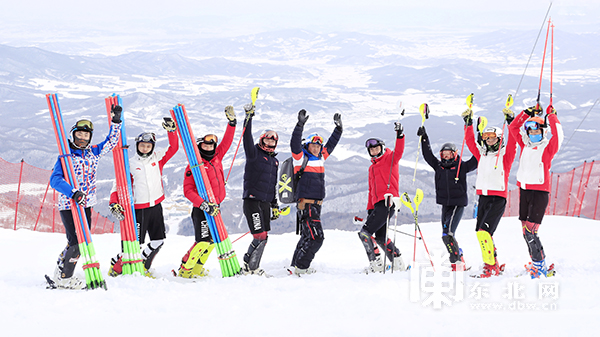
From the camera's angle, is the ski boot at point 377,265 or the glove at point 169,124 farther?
the ski boot at point 377,265

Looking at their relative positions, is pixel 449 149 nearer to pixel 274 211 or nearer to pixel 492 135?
pixel 492 135

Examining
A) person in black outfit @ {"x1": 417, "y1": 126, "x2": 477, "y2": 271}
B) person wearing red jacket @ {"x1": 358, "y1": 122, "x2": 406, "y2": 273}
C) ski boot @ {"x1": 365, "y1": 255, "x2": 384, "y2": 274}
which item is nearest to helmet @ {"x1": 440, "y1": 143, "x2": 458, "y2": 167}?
person in black outfit @ {"x1": 417, "y1": 126, "x2": 477, "y2": 271}

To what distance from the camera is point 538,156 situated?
561 centimetres

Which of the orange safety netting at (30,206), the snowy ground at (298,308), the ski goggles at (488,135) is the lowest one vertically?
the orange safety netting at (30,206)

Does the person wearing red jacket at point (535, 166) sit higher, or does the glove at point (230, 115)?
the glove at point (230, 115)

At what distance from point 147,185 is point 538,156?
4599 mm

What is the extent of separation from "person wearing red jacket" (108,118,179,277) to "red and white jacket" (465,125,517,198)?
3.76 metres

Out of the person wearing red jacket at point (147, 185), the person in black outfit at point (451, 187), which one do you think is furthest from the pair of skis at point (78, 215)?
the person in black outfit at point (451, 187)

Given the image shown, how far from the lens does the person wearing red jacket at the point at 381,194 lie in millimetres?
5871

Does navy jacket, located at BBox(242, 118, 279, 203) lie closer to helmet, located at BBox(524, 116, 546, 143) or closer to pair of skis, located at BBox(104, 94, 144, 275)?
pair of skis, located at BBox(104, 94, 144, 275)

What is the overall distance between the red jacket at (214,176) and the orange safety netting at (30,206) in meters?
8.79

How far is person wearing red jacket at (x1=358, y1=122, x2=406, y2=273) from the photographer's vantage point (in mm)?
5871

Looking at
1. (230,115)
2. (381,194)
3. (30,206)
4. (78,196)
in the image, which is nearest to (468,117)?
(381,194)

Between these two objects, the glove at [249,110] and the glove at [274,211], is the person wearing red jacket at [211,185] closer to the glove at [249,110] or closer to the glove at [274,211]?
the glove at [249,110]
